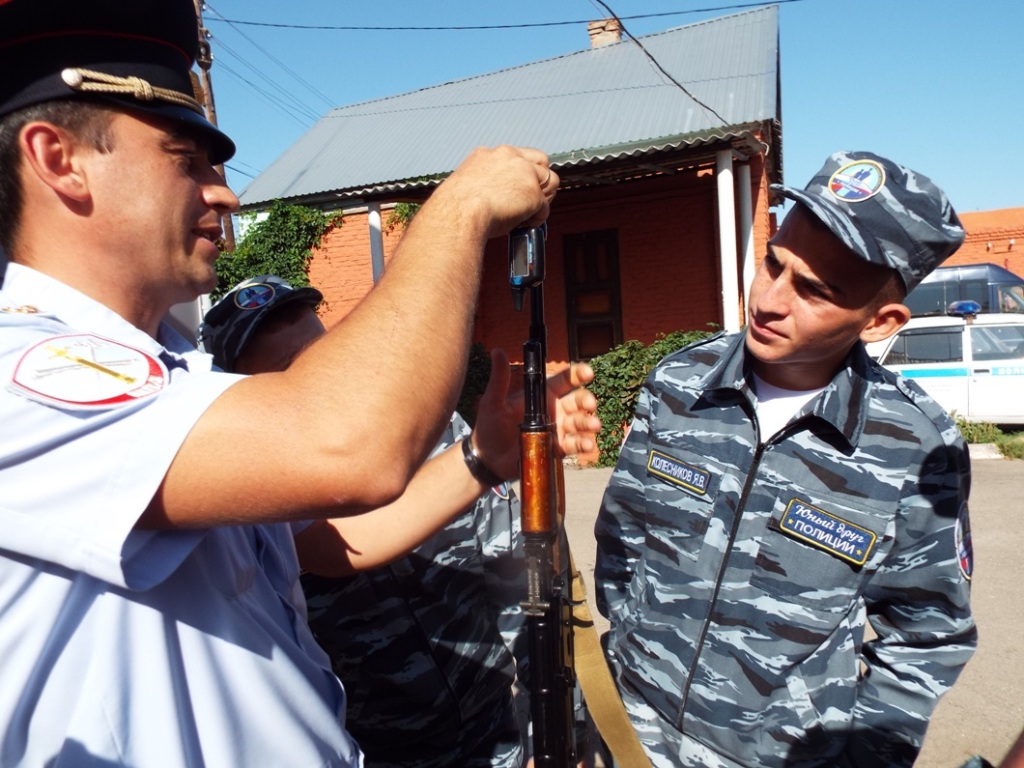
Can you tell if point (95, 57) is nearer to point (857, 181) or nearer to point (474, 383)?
point (857, 181)

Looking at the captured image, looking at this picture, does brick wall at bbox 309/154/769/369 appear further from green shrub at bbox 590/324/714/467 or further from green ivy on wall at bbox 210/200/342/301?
green ivy on wall at bbox 210/200/342/301

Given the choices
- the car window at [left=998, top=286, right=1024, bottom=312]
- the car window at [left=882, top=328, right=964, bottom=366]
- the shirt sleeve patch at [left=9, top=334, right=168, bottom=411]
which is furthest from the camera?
the car window at [left=998, top=286, right=1024, bottom=312]

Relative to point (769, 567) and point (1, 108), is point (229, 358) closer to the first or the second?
point (1, 108)

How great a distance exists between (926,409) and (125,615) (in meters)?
1.78

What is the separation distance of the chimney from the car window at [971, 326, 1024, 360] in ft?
31.1

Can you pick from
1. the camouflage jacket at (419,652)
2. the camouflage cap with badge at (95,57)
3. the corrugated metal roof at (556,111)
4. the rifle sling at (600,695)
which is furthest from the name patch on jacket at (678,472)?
the corrugated metal roof at (556,111)

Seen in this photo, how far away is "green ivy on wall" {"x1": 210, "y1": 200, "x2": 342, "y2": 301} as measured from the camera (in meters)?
14.0

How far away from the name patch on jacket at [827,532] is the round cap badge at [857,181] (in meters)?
0.78

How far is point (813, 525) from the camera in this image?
6.15 ft

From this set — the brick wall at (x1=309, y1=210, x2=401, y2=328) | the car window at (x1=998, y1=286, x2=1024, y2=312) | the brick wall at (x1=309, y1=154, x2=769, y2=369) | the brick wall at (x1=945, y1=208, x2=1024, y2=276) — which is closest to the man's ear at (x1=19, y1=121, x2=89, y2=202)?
the brick wall at (x1=309, y1=154, x2=769, y2=369)

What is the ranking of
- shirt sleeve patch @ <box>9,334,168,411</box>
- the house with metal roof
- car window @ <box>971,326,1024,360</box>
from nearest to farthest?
shirt sleeve patch @ <box>9,334,168,411</box>, car window @ <box>971,326,1024,360</box>, the house with metal roof

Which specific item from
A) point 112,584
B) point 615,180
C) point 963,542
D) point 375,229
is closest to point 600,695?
point 963,542

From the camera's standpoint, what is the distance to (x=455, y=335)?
1.00 meters

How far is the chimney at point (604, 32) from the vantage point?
51.8ft
